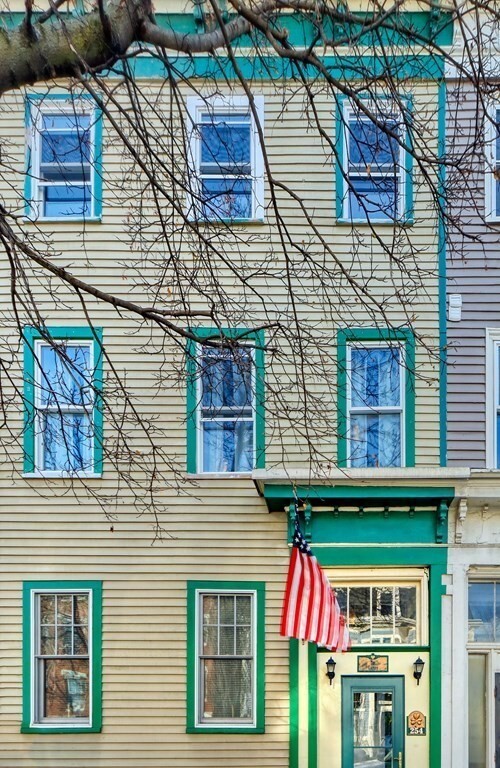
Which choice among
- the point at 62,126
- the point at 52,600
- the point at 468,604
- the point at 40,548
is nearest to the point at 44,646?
the point at 52,600

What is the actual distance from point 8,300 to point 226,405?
3.15 metres

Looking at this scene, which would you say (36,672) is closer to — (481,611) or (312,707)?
(312,707)

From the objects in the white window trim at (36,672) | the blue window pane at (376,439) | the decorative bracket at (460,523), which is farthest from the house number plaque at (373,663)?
the white window trim at (36,672)

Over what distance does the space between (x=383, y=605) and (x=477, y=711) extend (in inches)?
67.6

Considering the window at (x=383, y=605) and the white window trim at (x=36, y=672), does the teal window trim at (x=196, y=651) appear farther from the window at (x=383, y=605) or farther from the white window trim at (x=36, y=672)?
the white window trim at (x=36, y=672)

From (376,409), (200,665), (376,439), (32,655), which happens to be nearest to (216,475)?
(376,439)

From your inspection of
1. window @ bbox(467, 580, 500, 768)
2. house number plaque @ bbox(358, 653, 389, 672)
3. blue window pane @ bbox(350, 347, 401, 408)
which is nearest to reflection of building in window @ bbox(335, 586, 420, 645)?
house number plaque @ bbox(358, 653, 389, 672)

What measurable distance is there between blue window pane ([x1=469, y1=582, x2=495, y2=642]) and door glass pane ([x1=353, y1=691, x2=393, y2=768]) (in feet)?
4.41

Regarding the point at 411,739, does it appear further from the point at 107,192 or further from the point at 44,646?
the point at 107,192

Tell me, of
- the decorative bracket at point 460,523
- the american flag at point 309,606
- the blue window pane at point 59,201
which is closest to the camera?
the american flag at point 309,606

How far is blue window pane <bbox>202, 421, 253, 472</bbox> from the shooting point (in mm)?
10555

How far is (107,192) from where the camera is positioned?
35.6 feet

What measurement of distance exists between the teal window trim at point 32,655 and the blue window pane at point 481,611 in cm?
467

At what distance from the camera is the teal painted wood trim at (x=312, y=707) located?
1002 centimetres
